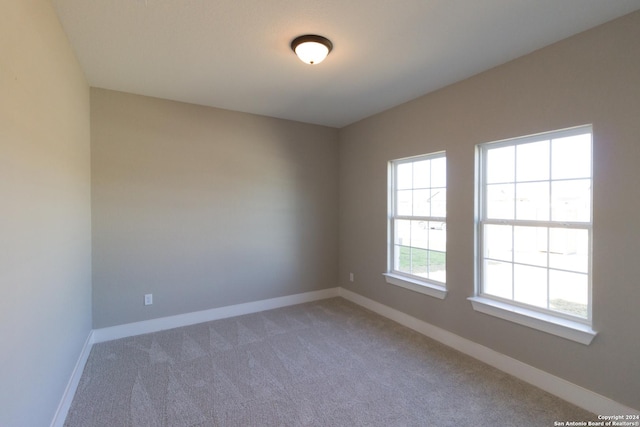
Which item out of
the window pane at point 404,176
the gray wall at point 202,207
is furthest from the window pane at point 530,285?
the gray wall at point 202,207

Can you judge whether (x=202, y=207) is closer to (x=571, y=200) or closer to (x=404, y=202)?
(x=404, y=202)

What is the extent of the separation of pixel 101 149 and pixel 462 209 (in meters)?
3.75

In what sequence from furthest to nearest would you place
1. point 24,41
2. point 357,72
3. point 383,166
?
1. point 383,166
2. point 357,72
3. point 24,41

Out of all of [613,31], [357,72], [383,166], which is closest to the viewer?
[613,31]

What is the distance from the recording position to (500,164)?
2.66 m

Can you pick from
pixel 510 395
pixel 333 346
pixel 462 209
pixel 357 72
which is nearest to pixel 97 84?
pixel 357 72

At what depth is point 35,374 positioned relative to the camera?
150cm

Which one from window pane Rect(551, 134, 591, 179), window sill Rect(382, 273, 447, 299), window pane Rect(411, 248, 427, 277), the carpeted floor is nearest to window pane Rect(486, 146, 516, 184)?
window pane Rect(551, 134, 591, 179)

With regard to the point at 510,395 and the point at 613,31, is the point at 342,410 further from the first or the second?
the point at 613,31

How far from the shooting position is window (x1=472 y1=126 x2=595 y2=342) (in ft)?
7.13

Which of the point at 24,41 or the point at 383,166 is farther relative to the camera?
the point at 383,166

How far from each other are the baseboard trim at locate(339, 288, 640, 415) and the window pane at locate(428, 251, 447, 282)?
528mm

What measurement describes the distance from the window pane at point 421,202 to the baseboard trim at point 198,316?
195 centimetres

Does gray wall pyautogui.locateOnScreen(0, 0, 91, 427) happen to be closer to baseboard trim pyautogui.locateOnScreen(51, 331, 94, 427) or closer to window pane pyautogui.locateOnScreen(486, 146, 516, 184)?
baseboard trim pyautogui.locateOnScreen(51, 331, 94, 427)
